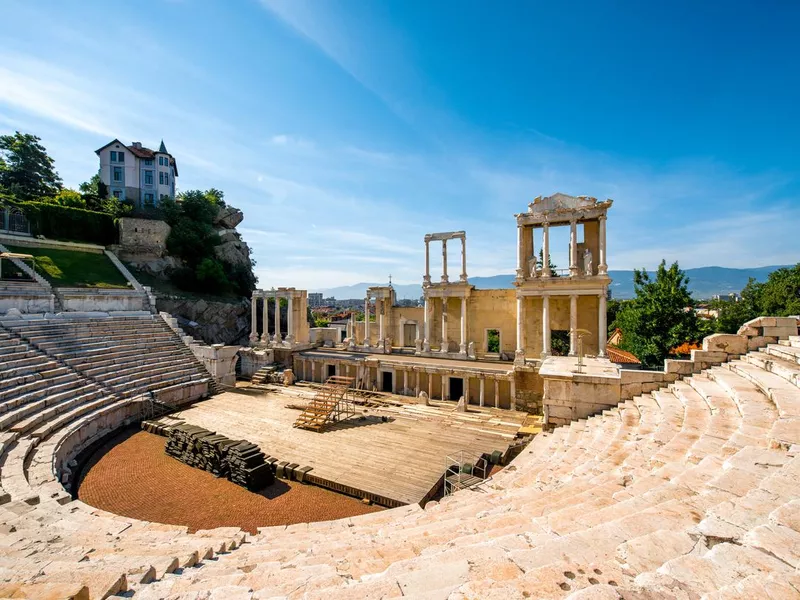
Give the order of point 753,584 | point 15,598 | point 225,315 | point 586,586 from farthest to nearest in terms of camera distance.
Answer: point 225,315, point 15,598, point 586,586, point 753,584

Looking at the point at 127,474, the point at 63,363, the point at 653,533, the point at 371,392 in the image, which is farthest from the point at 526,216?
the point at 63,363

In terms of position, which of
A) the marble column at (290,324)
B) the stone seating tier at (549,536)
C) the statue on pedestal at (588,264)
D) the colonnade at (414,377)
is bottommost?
the colonnade at (414,377)

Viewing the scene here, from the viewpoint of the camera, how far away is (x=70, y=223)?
3625 centimetres

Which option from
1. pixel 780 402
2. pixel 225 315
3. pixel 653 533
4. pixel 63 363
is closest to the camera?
pixel 653 533

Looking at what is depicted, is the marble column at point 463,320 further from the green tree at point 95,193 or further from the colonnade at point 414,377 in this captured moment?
the green tree at point 95,193

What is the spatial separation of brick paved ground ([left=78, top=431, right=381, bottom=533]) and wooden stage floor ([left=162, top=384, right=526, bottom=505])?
0.99 m

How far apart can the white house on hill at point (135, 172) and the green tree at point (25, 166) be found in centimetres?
593

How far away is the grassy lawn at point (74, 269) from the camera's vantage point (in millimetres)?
28406

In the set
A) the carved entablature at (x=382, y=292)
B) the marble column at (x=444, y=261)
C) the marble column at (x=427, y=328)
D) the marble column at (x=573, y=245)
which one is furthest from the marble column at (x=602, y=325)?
the carved entablature at (x=382, y=292)

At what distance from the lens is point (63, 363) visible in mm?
17391

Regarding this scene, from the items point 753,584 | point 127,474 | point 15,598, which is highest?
point 753,584

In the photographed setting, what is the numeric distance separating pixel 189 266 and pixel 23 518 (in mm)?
37168

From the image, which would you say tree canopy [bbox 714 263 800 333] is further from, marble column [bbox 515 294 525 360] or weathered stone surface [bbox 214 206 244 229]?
weathered stone surface [bbox 214 206 244 229]

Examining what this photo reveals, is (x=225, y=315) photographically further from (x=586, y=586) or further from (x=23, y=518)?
(x=586, y=586)
